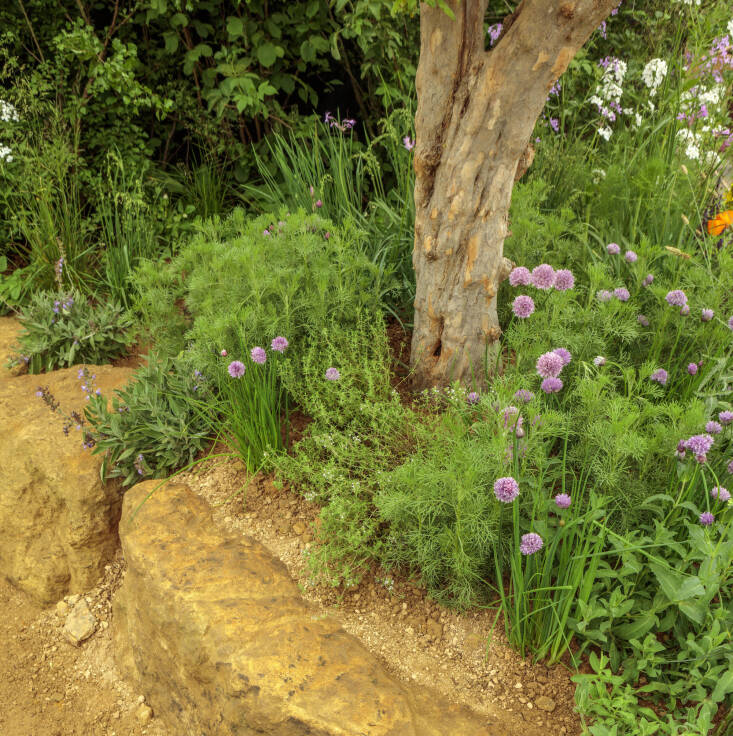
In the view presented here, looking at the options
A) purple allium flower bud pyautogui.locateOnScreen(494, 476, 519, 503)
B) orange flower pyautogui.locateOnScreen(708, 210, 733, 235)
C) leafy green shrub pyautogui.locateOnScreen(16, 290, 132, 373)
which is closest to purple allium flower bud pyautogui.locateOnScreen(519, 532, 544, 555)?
purple allium flower bud pyautogui.locateOnScreen(494, 476, 519, 503)

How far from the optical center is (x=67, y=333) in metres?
3.62

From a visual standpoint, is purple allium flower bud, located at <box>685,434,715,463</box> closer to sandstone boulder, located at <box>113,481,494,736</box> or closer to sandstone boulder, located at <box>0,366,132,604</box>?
sandstone boulder, located at <box>113,481,494,736</box>

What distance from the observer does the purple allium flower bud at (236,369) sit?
252cm

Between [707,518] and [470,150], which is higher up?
[470,150]

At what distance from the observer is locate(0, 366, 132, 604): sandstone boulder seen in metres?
2.95

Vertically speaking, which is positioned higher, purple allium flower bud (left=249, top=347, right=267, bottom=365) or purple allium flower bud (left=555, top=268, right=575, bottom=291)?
purple allium flower bud (left=555, top=268, right=575, bottom=291)

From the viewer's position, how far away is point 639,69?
17.9ft

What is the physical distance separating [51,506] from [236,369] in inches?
49.5

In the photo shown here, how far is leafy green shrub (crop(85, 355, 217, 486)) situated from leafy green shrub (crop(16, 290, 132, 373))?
78cm

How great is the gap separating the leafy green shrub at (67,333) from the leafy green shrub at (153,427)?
0.78 metres

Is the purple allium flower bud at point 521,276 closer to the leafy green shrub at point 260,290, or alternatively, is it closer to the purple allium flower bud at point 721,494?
the leafy green shrub at point 260,290

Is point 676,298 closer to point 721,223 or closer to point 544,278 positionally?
point 544,278

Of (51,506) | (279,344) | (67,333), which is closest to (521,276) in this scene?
(279,344)

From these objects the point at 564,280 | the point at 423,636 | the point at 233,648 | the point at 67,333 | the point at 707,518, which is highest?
the point at 564,280
